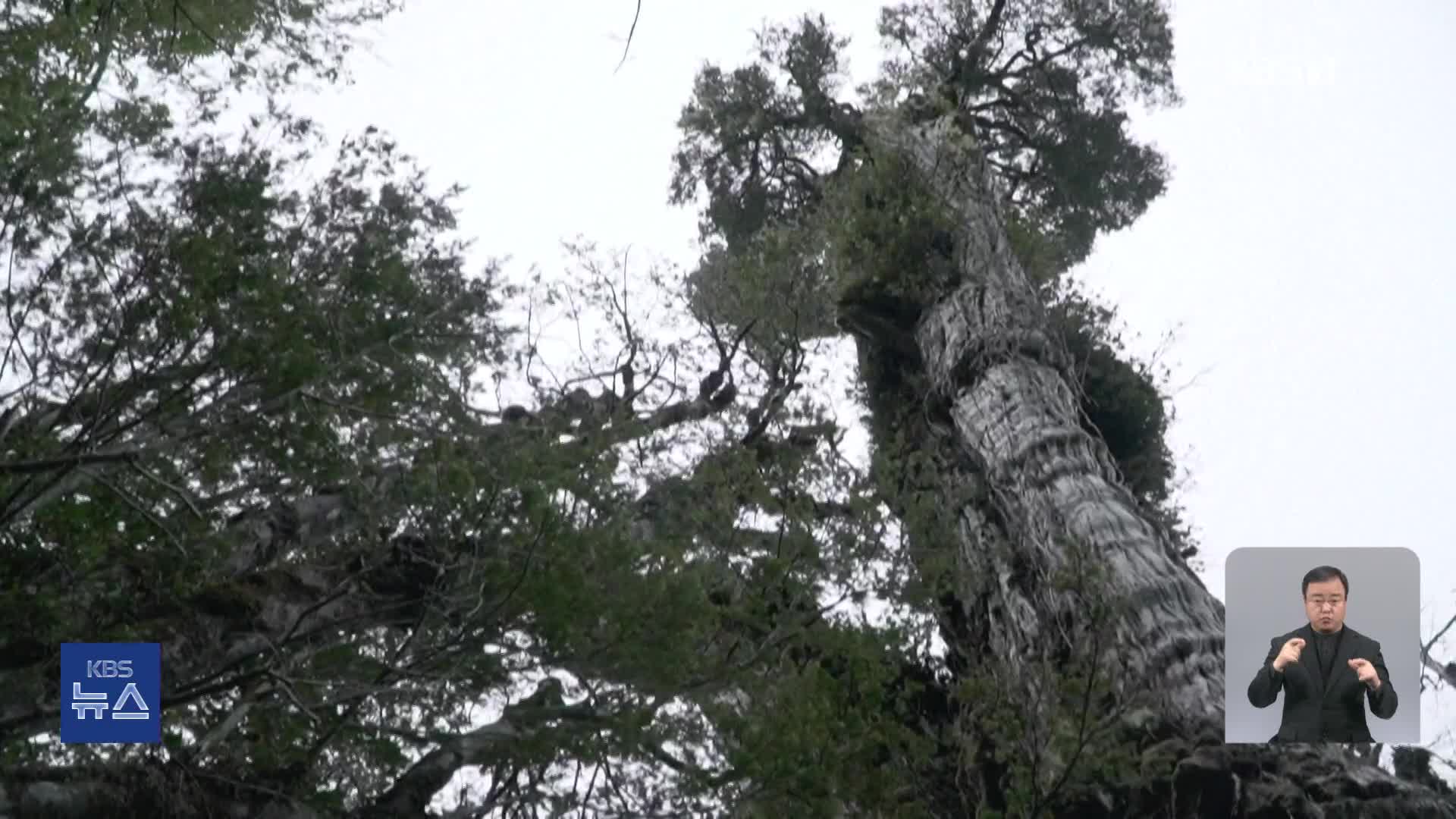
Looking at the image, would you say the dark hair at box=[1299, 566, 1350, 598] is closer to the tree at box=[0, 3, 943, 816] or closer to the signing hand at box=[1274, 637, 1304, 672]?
the signing hand at box=[1274, 637, 1304, 672]

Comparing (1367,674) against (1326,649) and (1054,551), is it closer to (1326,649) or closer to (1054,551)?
(1326,649)

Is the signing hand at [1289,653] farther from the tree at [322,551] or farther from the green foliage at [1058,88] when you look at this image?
the green foliage at [1058,88]

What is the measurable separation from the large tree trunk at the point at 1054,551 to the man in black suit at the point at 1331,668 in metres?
1.37

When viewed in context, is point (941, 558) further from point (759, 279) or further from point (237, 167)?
point (237, 167)

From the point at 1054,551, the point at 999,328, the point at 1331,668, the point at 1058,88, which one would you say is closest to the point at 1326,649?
the point at 1331,668

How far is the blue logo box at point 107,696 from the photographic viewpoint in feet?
17.6

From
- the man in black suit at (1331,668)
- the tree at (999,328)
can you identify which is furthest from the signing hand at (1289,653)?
the tree at (999,328)

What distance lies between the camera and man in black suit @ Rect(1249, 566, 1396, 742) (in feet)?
15.2

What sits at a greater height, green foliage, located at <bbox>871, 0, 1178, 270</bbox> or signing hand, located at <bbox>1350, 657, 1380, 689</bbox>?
green foliage, located at <bbox>871, 0, 1178, 270</bbox>

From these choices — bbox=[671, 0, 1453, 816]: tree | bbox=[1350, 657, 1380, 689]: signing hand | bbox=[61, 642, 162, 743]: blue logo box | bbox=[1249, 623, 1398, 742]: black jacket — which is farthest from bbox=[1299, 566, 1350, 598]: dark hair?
bbox=[61, 642, 162, 743]: blue logo box

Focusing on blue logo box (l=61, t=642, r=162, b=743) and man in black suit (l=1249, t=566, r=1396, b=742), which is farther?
blue logo box (l=61, t=642, r=162, b=743)

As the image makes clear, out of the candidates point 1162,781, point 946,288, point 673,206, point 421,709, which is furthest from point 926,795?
point 673,206

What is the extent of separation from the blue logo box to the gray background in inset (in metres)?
4.15

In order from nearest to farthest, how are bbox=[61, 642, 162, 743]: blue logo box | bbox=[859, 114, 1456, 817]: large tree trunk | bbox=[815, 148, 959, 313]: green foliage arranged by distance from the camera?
1. bbox=[61, 642, 162, 743]: blue logo box
2. bbox=[859, 114, 1456, 817]: large tree trunk
3. bbox=[815, 148, 959, 313]: green foliage
